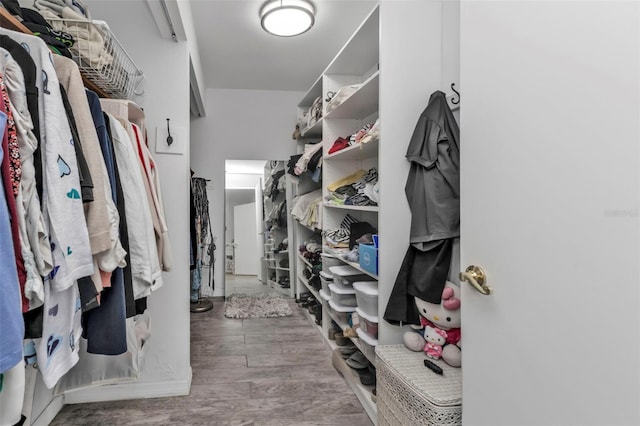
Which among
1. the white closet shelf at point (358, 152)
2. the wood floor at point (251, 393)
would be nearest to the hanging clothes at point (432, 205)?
the white closet shelf at point (358, 152)

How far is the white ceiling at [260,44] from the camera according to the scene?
2.38 meters

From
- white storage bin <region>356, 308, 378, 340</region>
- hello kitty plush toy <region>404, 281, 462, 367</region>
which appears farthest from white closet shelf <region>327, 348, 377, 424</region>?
hello kitty plush toy <region>404, 281, 462, 367</region>

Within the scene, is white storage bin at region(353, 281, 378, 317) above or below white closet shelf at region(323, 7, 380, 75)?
below

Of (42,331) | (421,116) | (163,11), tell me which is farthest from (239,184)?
(42,331)

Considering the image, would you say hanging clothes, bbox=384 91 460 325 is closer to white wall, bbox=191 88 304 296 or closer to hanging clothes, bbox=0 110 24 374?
hanging clothes, bbox=0 110 24 374

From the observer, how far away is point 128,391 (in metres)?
1.92

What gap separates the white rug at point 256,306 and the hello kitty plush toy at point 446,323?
1970 millimetres

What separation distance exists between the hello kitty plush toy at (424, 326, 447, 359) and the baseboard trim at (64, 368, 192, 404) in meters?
1.38

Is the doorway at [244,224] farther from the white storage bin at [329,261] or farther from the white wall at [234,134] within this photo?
the white storage bin at [329,261]

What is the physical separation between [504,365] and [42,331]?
1109 mm

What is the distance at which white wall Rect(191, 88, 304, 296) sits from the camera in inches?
157

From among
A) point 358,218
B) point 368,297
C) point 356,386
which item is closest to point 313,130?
point 358,218

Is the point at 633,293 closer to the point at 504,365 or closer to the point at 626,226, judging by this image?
the point at 626,226

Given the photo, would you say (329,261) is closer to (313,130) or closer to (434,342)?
(434,342)
